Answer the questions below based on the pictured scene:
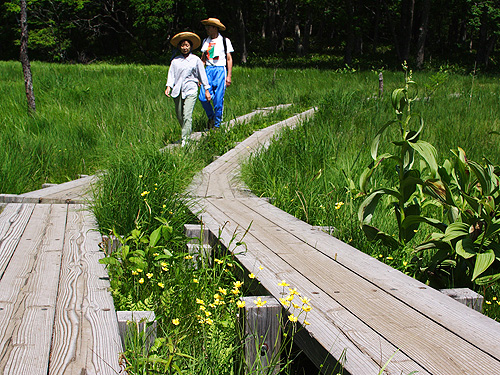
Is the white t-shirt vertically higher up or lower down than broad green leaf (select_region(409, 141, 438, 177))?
higher up

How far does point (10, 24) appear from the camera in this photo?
44.9 metres

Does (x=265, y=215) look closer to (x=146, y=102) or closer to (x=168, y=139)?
(x=168, y=139)

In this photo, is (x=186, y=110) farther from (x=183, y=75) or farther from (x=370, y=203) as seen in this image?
(x=370, y=203)

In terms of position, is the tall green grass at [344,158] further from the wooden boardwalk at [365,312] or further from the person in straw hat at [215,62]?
the person in straw hat at [215,62]

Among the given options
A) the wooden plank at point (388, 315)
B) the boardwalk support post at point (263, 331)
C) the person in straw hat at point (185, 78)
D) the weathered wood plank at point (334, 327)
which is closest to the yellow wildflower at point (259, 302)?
the boardwalk support post at point (263, 331)

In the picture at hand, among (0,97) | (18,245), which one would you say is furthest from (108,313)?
(0,97)

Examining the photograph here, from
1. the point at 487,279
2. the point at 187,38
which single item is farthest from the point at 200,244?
the point at 187,38

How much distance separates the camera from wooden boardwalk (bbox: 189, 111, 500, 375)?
6.15 feet

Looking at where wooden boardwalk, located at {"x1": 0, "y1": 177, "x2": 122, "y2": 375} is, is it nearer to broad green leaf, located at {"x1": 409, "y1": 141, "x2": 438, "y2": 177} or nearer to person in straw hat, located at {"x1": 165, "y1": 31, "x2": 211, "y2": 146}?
broad green leaf, located at {"x1": 409, "y1": 141, "x2": 438, "y2": 177}

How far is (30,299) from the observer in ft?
7.76

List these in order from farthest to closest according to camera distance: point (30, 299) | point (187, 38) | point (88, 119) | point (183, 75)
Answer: point (88, 119), point (187, 38), point (183, 75), point (30, 299)

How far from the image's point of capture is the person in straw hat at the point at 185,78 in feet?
23.6

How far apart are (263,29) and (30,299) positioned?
57.2 m

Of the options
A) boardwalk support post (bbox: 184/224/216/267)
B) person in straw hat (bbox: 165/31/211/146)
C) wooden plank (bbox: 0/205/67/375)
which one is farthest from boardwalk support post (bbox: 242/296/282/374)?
person in straw hat (bbox: 165/31/211/146)
